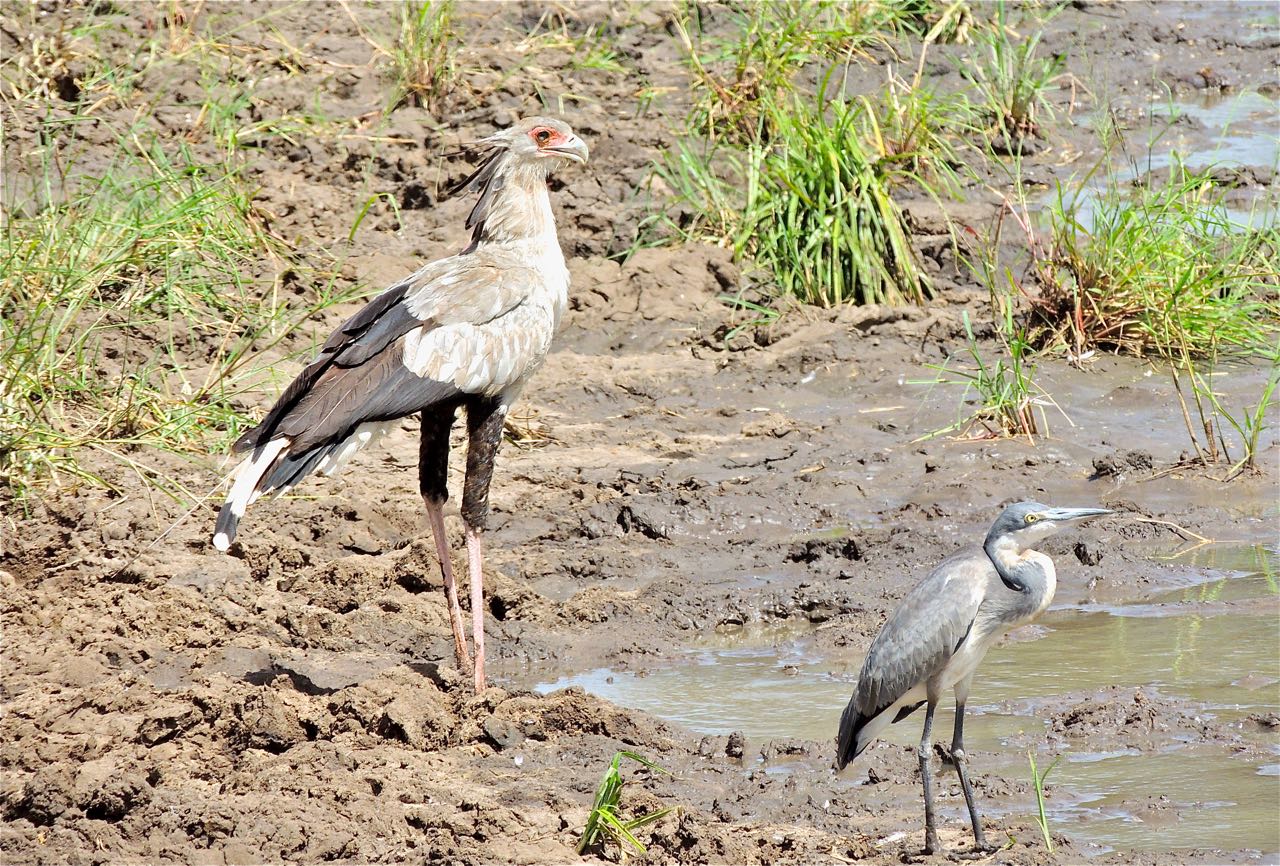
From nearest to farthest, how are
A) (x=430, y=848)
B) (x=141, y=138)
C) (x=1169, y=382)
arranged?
1. (x=430, y=848)
2. (x=1169, y=382)
3. (x=141, y=138)

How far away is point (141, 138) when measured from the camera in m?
9.92

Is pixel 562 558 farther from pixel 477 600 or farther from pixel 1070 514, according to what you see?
pixel 1070 514

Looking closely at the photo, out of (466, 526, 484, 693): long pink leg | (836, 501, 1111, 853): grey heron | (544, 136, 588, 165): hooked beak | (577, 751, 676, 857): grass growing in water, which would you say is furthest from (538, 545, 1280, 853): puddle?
(544, 136, 588, 165): hooked beak

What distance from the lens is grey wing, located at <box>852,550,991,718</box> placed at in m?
4.54

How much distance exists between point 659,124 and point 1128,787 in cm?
697

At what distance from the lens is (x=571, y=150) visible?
20.9 ft

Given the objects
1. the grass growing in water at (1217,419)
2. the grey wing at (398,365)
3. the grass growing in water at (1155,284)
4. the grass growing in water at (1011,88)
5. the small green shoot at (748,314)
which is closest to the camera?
the grey wing at (398,365)

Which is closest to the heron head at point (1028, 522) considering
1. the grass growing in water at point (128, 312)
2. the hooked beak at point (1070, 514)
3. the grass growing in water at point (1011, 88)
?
the hooked beak at point (1070, 514)

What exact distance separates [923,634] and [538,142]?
281cm

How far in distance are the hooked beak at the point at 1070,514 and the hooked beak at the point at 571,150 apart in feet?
8.66

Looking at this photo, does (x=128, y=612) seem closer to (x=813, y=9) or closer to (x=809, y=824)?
(x=809, y=824)

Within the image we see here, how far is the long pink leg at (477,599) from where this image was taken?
5613 mm

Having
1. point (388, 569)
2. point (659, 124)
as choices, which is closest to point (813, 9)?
point (659, 124)

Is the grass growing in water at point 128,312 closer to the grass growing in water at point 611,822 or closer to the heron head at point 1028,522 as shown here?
the grass growing in water at point 611,822
